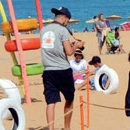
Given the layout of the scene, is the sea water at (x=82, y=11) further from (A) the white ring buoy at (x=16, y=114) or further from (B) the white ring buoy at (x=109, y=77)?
(A) the white ring buoy at (x=16, y=114)

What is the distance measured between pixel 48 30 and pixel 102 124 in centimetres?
177

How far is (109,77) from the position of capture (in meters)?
10.1

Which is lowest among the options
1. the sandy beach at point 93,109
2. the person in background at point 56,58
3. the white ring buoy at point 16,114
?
the sandy beach at point 93,109

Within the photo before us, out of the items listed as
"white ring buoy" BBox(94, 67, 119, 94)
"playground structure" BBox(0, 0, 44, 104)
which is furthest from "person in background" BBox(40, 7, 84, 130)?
"white ring buoy" BBox(94, 67, 119, 94)

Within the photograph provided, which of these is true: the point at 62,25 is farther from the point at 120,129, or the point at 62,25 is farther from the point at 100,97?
the point at 100,97

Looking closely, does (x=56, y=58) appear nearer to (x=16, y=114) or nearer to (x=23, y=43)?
(x=16, y=114)

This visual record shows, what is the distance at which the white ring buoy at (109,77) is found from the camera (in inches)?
387

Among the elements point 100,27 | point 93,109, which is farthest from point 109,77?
point 100,27

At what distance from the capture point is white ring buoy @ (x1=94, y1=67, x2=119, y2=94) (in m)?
9.84

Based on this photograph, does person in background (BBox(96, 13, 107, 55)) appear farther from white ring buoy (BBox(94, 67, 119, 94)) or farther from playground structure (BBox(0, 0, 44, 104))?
playground structure (BBox(0, 0, 44, 104))

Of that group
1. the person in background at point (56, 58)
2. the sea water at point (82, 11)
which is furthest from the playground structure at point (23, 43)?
the sea water at point (82, 11)

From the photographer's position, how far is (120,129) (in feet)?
23.3

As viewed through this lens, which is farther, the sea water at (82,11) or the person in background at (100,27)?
the sea water at (82,11)

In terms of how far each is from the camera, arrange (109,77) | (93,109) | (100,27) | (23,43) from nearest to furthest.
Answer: (93,109)
(23,43)
(109,77)
(100,27)
